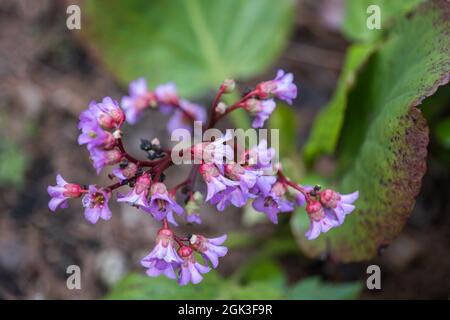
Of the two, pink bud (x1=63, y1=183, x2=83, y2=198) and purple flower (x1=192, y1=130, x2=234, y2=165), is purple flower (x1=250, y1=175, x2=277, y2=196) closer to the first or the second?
purple flower (x1=192, y1=130, x2=234, y2=165)

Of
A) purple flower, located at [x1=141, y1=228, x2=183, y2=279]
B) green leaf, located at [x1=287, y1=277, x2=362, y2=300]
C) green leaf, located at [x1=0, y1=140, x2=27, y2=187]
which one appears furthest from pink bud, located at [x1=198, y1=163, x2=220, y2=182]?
green leaf, located at [x1=0, y1=140, x2=27, y2=187]

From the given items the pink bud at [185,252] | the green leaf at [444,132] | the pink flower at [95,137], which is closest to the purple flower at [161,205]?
the pink bud at [185,252]

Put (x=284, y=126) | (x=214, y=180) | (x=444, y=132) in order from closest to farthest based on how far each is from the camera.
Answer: (x=214, y=180), (x=444, y=132), (x=284, y=126)

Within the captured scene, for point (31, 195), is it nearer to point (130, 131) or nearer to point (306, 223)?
point (130, 131)

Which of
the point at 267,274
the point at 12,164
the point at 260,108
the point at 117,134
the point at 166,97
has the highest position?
the point at 12,164

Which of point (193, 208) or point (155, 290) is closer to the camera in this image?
point (193, 208)

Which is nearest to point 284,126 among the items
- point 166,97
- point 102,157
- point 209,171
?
point 166,97

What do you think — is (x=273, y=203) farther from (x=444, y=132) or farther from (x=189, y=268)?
(x=444, y=132)
